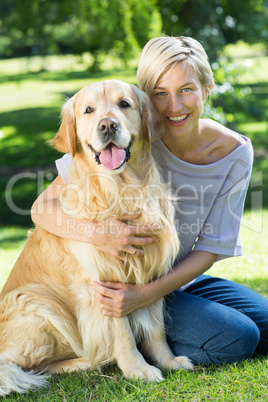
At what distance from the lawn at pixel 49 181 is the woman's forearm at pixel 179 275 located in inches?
16.7

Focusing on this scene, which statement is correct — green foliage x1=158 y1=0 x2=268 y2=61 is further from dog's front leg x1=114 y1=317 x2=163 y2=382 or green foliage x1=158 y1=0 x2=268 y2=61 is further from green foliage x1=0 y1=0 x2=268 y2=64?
dog's front leg x1=114 y1=317 x2=163 y2=382

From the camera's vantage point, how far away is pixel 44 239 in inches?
107

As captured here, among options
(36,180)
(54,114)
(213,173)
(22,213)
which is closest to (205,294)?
(213,173)

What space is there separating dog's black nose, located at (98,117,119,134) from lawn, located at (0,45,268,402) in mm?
687

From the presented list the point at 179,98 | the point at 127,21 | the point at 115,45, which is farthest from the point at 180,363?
the point at 115,45

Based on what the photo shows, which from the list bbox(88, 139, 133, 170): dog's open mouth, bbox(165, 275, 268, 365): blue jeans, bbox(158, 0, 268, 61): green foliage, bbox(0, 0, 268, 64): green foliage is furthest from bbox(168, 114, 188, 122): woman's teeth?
bbox(158, 0, 268, 61): green foliage

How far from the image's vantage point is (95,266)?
2492 millimetres

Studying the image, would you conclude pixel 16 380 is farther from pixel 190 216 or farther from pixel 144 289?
pixel 190 216

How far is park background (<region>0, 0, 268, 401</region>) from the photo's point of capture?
2.38 metres

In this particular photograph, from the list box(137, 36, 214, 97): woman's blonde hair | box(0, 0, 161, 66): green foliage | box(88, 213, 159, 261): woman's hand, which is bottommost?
box(88, 213, 159, 261): woman's hand

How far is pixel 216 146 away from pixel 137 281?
0.91 meters

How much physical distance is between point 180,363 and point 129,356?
301mm

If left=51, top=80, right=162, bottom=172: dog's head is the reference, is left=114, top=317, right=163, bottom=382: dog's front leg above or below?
below

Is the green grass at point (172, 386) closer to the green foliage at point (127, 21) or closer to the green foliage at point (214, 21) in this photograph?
the green foliage at point (127, 21)
